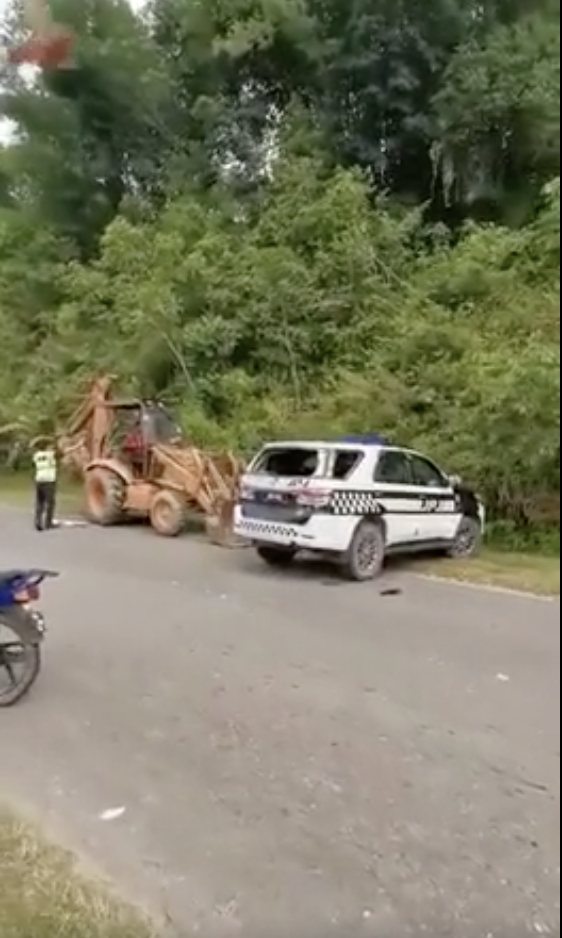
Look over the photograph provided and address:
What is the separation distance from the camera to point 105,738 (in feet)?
3.38

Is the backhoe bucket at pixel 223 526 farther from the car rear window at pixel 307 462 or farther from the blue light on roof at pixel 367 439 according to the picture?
the blue light on roof at pixel 367 439

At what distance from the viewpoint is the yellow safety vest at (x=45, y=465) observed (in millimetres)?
872

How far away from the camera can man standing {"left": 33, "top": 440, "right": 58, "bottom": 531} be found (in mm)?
876

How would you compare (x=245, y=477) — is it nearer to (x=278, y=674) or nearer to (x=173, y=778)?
(x=278, y=674)

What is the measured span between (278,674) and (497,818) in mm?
296

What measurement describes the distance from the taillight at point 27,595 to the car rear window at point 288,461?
0.55m

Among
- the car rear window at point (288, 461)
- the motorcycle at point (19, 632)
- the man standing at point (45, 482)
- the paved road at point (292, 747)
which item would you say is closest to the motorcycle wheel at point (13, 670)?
→ the motorcycle at point (19, 632)

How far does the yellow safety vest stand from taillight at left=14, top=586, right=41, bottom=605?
1.27 feet

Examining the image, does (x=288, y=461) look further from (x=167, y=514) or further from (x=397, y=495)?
(x=167, y=514)

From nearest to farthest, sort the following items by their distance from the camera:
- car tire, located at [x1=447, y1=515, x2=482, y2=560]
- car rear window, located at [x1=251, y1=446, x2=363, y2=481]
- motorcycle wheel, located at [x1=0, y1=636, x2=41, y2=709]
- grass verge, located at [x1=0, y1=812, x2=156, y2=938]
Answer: car tire, located at [x1=447, y1=515, x2=482, y2=560] < car rear window, located at [x1=251, y1=446, x2=363, y2=481] < grass verge, located at [x1=0, y1=812, x2=156, y2=938] < motorcycle wheel, located at [x1=0, y1=636, x2=41, y2=709]

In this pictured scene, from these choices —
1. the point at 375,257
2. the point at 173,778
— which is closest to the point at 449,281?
the point at 375,257

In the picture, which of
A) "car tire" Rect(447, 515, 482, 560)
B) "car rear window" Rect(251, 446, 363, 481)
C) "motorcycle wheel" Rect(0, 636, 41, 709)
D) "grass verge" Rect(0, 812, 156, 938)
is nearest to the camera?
"car tire" Rect(447, 515, 482, 560)

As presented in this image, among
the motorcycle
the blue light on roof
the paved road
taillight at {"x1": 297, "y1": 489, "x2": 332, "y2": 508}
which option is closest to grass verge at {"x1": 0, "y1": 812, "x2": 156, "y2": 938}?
the paved road

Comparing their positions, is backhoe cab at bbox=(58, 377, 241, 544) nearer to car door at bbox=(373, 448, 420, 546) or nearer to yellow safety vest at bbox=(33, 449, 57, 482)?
yellow safety vest at bbox=(33, 449, 57, 482)
